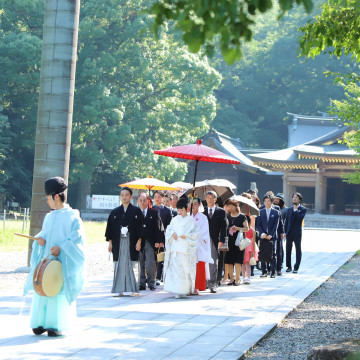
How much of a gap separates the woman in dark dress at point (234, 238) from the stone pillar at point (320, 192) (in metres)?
31.1

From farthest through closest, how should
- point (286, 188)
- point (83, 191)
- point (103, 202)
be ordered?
point (286, 188) < point (83, 191) < point (103, 202)

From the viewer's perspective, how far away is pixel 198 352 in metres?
6.34

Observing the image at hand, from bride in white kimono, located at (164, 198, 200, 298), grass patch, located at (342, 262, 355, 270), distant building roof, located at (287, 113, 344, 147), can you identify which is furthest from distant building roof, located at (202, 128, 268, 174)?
bride in white kimono, located at (164, 198, 200, 298)

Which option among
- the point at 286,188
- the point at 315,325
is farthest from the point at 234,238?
the point at 286,188

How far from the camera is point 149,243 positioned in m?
11.2

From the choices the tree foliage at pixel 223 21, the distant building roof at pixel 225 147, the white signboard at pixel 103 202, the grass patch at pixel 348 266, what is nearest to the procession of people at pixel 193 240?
the grass patch at pixel 348 266

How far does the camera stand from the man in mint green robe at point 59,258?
6840 millimetres

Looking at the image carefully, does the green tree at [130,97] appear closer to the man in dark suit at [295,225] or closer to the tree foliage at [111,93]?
the tree foliage at [111,93]

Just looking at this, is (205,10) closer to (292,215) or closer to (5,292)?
(5,292)

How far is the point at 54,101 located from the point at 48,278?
22.6 feet

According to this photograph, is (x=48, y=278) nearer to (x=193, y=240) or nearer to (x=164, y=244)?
(x=193, y=240)

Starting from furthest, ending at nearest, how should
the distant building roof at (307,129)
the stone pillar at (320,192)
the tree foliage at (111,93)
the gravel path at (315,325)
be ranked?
the distant building roof at (307,129)
the stone pillar at (320,192)
the tree foliage at (111,93)
the gravel path at (315,325)

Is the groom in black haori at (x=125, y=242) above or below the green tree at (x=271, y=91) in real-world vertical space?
below

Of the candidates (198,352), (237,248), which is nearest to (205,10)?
(198,352)
